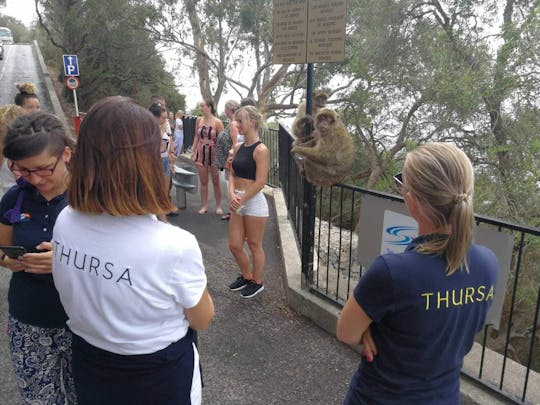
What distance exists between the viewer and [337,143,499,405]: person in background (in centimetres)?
136

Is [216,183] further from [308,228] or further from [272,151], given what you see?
[272,151]

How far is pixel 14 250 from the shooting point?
1.77 metres

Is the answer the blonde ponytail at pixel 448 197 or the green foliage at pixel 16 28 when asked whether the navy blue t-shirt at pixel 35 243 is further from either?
the green foliage at pixel 16 28

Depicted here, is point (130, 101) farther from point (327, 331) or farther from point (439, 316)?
point (327, 331)

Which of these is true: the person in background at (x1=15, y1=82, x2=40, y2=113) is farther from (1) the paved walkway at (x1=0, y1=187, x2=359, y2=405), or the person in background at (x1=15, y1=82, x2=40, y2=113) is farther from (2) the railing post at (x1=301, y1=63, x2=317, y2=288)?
(2) the railing post at (x1=301, y1=63, x2=317, y2=288)

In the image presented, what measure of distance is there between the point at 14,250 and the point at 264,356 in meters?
2.14

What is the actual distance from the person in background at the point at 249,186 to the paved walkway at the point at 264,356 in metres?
0.49

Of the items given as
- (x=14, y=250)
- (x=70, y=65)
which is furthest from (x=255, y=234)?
(x=70, y=65)

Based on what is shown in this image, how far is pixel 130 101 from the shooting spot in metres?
1.37

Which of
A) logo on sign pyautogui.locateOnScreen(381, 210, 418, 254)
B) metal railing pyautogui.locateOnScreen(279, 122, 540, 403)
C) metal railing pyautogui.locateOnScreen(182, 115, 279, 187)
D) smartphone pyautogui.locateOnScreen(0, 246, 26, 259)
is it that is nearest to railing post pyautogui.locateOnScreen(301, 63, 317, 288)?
metal railing pyautogui.locateOnScreen(279, 122, 540, 403)

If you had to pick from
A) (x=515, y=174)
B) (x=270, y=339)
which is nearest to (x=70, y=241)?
(x=270, y=339)

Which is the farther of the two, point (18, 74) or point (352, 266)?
point (18, 74)

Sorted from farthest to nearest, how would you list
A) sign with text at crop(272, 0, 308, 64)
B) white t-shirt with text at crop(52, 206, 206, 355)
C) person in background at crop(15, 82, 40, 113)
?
person in background at crop(15, 82, 40, 113), sign with text at crop(272, 0, 308, 64), white t-shirt with text at crop(52, 206, 206, 355)

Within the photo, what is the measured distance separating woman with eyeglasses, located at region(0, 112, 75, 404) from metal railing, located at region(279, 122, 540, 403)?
81.4 inches
